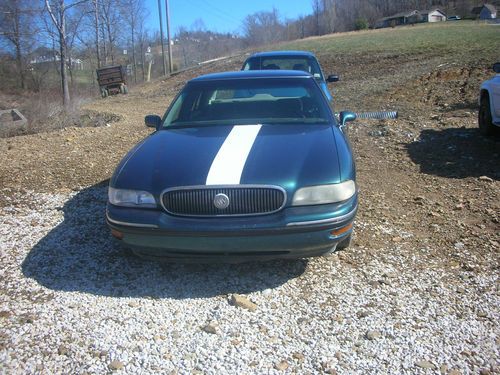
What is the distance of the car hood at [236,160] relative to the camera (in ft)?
10.3

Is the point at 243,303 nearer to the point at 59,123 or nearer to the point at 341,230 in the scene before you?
the point at 341,230

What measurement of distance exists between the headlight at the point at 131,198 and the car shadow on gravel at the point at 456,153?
12.8ft

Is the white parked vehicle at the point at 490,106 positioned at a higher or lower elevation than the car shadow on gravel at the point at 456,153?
higher

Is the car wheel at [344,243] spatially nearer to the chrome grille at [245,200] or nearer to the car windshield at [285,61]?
the chrome grille at [245,200]

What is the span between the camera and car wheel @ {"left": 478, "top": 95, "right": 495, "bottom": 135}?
7.20 m

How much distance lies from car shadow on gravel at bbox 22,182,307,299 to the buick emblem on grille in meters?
0.63

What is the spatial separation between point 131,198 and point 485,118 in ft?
20.0

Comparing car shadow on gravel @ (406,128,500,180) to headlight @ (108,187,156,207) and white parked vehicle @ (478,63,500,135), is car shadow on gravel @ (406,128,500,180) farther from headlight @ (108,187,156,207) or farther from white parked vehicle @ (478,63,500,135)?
headlight @ (108,187,156,207)

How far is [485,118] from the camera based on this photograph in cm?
731

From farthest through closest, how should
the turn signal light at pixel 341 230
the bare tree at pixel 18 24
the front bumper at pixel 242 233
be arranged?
the bare tree at pixel 18 24
the turn signal light at pixel 341 230
the front bumper at pixel 242 233

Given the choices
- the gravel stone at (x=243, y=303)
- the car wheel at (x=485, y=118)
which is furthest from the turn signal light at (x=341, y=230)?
the car wheel at (x=485, y=118)

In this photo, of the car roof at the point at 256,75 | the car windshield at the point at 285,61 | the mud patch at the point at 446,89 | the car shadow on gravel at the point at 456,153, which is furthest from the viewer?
the mud patch at the point at 446,89

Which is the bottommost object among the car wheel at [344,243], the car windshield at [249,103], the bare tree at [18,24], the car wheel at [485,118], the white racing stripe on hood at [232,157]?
the car wheel at [344,243]

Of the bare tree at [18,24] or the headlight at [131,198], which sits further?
the bare tree at [18,24]
